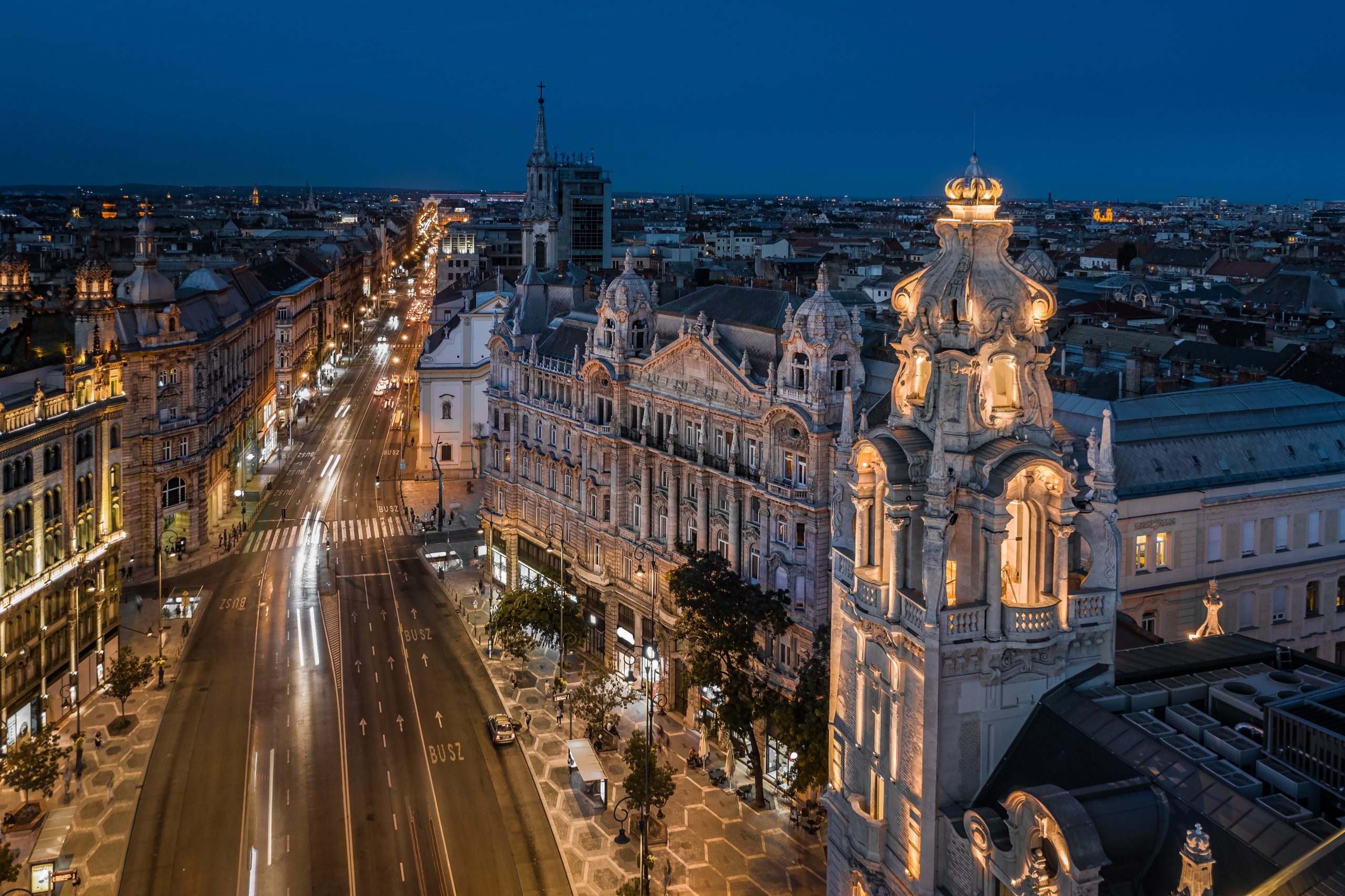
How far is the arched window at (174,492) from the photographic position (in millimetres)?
111562

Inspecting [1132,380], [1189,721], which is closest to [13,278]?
[1132,380]

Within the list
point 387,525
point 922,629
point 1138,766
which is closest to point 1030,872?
point 1138,766

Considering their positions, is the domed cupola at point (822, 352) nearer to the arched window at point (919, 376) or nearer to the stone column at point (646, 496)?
the stone column at point (646, 496)

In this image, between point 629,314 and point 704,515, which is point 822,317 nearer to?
point 704,515

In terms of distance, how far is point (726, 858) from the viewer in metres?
61.2

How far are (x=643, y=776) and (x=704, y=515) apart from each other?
22.4 m

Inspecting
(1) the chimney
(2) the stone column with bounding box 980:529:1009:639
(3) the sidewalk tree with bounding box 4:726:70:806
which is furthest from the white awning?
(1) the chimney

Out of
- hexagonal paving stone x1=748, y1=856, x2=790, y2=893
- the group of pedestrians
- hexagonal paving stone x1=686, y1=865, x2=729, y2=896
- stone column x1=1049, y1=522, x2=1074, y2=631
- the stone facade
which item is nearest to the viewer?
stone column x1=1049, y1=522, x2=1074, y2=631

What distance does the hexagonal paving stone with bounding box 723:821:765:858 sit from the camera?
62.1m

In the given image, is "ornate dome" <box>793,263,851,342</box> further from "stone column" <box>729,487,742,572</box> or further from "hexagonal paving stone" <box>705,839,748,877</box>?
"hexagonal paving stone" <box>705,839,748,877</box>

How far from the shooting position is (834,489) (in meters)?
43.8

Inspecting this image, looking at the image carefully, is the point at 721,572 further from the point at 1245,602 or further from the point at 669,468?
the point at 1245,602

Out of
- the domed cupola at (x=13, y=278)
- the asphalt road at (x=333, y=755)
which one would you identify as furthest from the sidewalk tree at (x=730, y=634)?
the domed cupola at (x=13, y=278)

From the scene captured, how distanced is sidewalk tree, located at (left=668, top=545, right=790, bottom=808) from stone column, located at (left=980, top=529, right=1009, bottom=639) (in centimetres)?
2905
